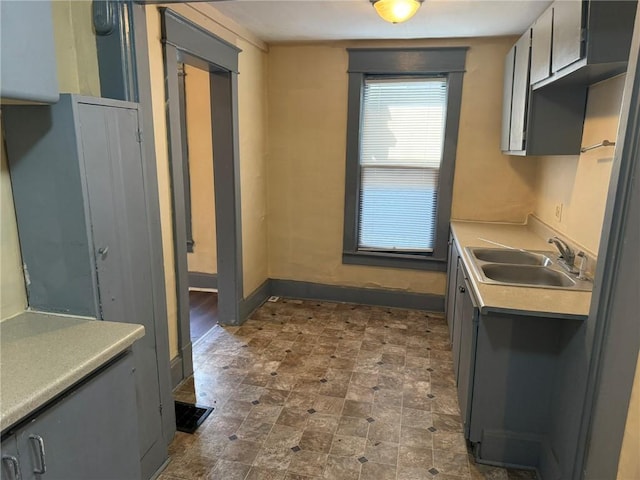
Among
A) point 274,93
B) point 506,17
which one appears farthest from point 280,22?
point 506,17

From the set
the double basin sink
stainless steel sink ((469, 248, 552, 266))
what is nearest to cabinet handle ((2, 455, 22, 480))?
the double basin sink

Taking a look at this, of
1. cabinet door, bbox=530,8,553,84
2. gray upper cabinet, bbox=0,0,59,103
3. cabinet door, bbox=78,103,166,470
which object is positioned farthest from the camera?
cabinet door, bbox=530,8,553,84

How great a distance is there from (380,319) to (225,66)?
8.30 ft

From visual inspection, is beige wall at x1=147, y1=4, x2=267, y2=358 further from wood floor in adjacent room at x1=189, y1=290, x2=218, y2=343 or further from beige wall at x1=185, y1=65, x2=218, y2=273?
beige wall at x1=185, y1=65, x2=218, y2=273

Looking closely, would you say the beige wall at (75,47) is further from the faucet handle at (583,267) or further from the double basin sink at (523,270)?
the faucet handle at (583,267)

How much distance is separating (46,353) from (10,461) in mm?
330

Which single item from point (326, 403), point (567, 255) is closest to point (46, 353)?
point (326, 403)

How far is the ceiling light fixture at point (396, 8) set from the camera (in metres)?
2.49

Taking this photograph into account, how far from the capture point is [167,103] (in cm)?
250

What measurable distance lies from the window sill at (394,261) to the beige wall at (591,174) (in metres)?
1.19

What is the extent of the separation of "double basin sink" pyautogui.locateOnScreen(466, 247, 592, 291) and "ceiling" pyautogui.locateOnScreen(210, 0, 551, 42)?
1.60 meters

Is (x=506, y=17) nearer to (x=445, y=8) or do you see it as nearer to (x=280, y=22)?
(x=445, y=8)

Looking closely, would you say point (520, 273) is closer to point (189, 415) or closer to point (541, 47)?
point (541, 47)

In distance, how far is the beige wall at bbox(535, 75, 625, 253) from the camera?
85.5 inches
